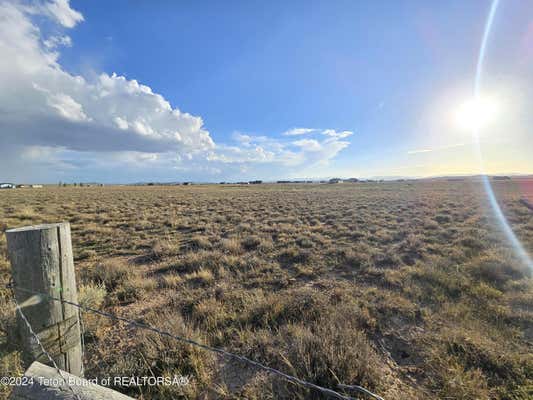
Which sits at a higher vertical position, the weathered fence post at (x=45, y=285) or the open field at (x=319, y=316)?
the weathered fence post at (x=45, y=285)

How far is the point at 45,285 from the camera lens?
6.23 feet

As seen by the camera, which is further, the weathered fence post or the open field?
the open field

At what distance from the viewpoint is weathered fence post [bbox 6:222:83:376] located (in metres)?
1.84

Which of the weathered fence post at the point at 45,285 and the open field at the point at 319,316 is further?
the open field at the point at 319,316

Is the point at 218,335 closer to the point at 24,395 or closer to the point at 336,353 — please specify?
the point at 336,353

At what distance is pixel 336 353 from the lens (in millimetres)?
2494

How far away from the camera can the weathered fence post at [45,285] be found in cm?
184

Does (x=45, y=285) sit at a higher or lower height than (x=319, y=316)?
higher

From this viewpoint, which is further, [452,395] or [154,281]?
[154,281]

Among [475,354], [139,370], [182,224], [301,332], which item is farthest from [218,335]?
[182,224]

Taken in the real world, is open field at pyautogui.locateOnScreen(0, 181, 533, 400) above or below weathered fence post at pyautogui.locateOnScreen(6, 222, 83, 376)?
below

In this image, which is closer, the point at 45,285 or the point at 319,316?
the point at 45,285

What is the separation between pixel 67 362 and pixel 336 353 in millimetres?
2773

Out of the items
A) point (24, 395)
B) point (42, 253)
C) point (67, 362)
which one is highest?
point (42, 253)
